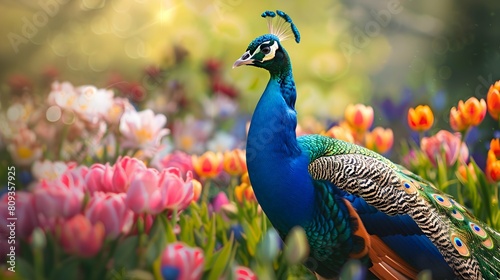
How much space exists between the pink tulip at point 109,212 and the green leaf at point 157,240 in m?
0.04

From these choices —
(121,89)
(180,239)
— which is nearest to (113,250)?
(180,239)

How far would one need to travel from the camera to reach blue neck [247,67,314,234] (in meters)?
1.03

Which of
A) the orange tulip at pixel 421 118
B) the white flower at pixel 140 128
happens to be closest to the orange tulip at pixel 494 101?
the orange tulip at pixel 421 118

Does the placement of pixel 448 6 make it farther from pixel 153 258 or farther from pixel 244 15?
pixel 153 258

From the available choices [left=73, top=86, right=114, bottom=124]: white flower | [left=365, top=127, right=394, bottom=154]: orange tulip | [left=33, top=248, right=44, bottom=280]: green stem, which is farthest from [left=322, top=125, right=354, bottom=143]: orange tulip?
[left=33, top=248, right=44, bottom=280]: green stem

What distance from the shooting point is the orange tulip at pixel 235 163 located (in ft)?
4.27

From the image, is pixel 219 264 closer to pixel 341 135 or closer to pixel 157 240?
pixel 157 240

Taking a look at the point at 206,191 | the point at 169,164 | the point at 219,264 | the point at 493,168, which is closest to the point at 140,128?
the point at 169,164

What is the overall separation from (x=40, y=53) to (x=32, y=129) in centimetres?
16

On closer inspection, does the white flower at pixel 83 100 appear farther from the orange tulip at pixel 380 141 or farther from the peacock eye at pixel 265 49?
the orange tulip at pixel 380 141

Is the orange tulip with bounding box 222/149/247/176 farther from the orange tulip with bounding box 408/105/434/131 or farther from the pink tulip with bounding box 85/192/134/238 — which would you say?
the pink tulip with bounding box 85/192/134/238

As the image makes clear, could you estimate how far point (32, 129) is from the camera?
3.68 ft

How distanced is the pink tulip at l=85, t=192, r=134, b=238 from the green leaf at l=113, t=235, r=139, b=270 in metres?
0.02

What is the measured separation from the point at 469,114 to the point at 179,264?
92cm
